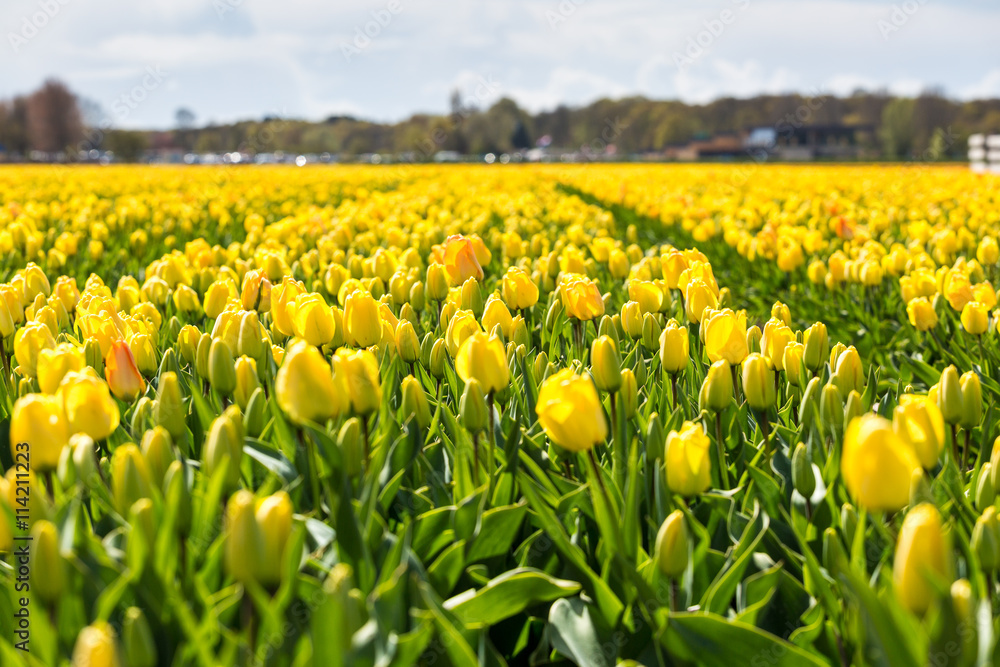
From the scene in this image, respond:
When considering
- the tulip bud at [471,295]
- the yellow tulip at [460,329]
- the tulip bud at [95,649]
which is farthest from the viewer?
the tulip bud at [471,295]

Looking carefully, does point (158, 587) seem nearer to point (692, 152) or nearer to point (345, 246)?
point (345, 246)

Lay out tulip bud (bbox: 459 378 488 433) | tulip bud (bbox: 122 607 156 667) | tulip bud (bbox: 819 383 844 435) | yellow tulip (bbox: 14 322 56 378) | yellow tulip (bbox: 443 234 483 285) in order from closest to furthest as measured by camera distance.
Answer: tulip bud (bbox: 122 607 156 667) < tulip bud (bbox: 459 378 488 433) < tulip bud (bbox: 819 383 844 435) < yellow tulip (bbox: 14 322 56 378) < yellow tulip (bbox: 443 234 483 285)

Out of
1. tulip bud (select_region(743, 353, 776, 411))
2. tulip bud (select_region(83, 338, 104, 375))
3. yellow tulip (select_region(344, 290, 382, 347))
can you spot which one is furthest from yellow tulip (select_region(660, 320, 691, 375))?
tulip bud (select_region(83, 338, 104, 375))

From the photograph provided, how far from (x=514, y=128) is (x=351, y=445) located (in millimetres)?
80360

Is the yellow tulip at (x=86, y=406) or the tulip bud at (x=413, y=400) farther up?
the yellow tulip at (x=86, y=406)

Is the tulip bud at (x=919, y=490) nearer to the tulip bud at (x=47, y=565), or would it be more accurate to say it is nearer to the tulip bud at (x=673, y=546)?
the tulip bud at (x=673, y=546)

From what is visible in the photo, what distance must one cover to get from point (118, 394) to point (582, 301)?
53.6 inches

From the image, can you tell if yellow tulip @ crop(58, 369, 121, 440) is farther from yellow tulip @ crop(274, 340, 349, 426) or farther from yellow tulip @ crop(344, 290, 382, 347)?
yellow tulip @ crop(344, 290, 382, 347)

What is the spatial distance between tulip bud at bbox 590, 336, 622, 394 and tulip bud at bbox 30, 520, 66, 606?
1102mm

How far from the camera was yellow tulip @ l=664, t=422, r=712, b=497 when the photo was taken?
147 centimetres

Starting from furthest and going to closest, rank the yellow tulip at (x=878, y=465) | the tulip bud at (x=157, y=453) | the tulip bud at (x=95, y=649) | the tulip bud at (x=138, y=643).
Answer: the tulip bud at (x=157, y=453) < the yellow tulip at (x=878, y=465) < the tulip bud at (x=138, y=643) < the tulip bud at (x=95, y=649)

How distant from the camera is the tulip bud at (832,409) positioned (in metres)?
1.77

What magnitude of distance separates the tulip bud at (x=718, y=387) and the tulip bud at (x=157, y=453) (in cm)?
110

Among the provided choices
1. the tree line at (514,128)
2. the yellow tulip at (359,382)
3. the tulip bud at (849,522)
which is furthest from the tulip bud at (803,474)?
the tree line at (514,128)
